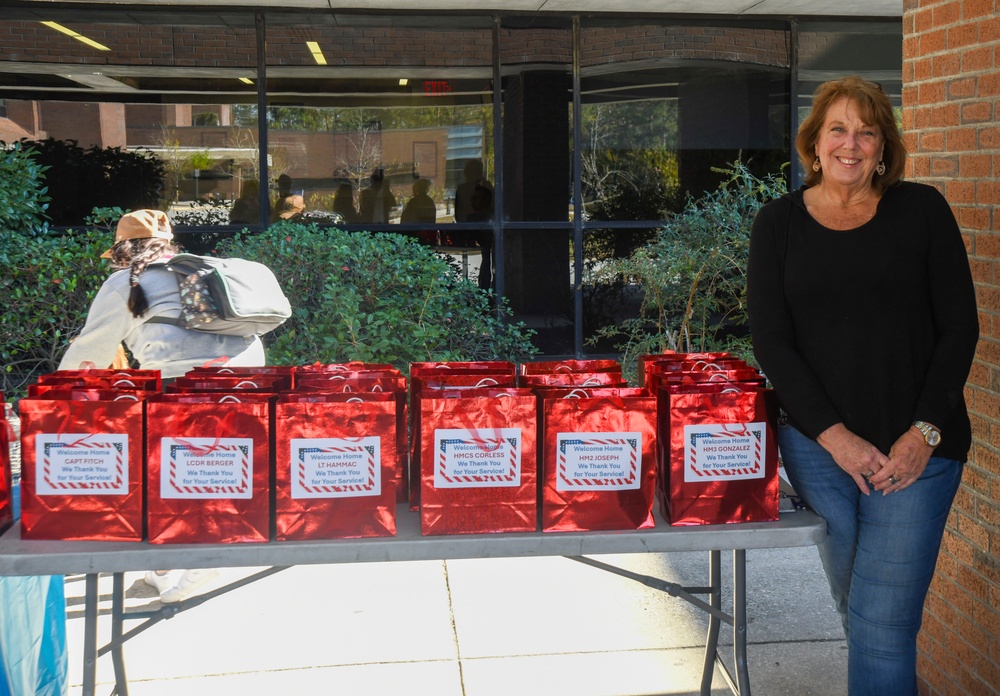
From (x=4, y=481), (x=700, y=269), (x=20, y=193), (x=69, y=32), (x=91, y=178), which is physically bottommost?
(x=4, y=481)

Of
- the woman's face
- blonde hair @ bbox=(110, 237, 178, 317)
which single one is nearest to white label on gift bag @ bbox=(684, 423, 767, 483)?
the woman's face

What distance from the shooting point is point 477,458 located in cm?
268

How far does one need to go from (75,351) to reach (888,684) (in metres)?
2.94

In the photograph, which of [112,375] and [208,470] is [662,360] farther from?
[112,375]

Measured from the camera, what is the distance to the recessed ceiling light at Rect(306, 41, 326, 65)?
27.8 feet

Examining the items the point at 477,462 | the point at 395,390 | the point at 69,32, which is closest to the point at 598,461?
the point at 477,462

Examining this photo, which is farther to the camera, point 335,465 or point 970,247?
point 970,247

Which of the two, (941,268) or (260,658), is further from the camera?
(260,658)

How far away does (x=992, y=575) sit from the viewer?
3.15 meters

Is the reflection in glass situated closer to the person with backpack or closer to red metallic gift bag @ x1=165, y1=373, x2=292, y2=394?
the person with backpack

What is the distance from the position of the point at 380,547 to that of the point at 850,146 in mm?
1530

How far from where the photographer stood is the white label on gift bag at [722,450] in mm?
2748

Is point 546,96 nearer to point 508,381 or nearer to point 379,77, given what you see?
point 379,77

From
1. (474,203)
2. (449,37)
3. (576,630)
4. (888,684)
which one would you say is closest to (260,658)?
(576,630)
